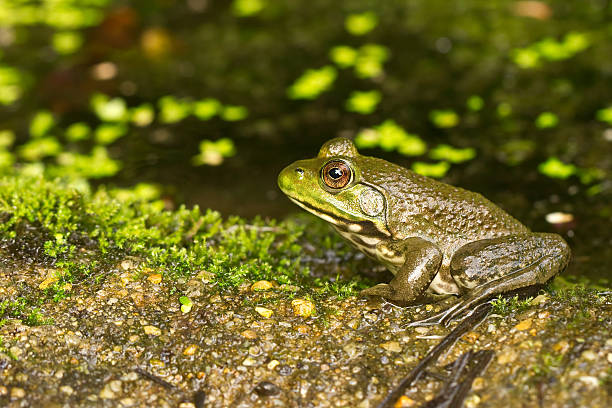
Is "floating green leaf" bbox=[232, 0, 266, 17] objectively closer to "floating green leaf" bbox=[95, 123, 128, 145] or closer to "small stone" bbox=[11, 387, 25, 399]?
"floating green leaf" bbox=[95, 123, 128, 145]

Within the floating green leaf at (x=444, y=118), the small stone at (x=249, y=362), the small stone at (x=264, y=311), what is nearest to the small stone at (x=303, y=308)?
the small stone at (x=264, y=311)

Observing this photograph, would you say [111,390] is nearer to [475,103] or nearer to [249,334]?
[249,334]

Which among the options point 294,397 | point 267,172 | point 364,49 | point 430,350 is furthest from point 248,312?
point 364,49

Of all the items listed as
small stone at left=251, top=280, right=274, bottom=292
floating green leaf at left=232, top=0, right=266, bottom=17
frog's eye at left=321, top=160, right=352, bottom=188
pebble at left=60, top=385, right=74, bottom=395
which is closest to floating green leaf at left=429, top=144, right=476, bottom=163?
frog's eye at left=321, top=160, right=352, bottom=188

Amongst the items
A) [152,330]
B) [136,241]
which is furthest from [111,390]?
[136,241]

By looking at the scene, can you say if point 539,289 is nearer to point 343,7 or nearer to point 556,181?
point 556,181
